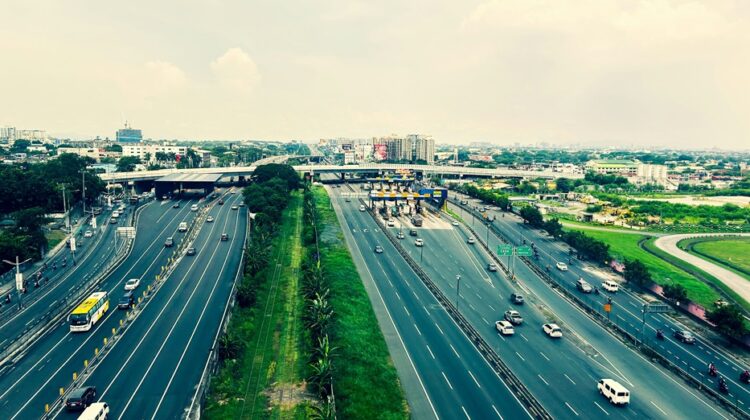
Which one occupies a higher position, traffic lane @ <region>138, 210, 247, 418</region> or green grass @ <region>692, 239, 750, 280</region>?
traffic lane @ <region>138, 210, 247, 418</region>

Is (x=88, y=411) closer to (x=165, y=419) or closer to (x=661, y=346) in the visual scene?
(x=165, y=419)

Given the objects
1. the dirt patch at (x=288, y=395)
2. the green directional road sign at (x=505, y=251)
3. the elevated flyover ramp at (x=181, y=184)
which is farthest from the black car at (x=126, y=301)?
the elevated flyover ramp at (x=181, y=184)

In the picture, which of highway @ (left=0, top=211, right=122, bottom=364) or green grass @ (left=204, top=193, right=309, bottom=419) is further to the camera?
highway @ (left=0, top=211, right=122, bottom=364)

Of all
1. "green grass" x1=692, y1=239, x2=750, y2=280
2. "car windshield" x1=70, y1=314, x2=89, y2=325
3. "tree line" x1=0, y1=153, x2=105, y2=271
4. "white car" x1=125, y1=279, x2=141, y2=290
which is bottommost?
"green grass" x1=692, y1=239, x2=750, y2=280

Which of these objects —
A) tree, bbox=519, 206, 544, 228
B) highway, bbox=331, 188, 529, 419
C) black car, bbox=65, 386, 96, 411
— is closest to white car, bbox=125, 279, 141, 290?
black car, bbox=65, 386, 96, 411

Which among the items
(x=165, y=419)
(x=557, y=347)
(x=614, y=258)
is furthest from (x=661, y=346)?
(x=165, y=419)

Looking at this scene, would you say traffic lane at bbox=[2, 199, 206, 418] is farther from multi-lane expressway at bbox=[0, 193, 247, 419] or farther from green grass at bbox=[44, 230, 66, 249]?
green grass at bbox=[44, 230, 66, 249]
